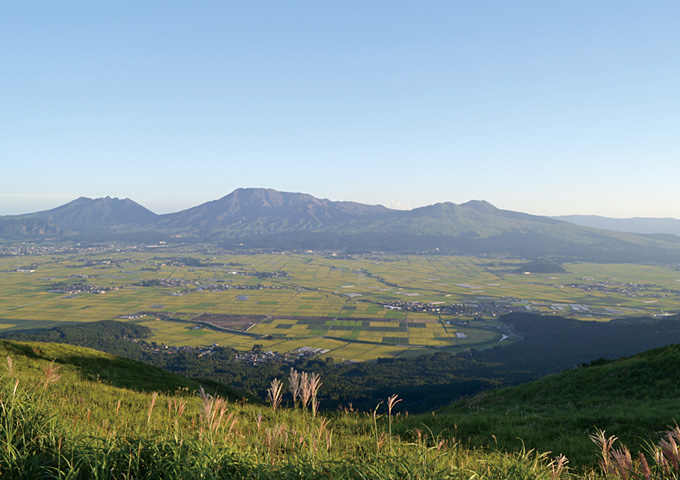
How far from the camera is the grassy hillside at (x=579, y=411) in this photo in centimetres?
1159

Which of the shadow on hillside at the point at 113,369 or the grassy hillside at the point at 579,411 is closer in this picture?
the grassy hillside at the point at 579,411

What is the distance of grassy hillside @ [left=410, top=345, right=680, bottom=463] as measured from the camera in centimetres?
1159

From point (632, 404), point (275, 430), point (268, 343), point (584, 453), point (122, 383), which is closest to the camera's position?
point (275, 430)

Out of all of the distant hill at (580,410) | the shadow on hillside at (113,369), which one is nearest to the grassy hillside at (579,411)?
the distant hill at (580,410)

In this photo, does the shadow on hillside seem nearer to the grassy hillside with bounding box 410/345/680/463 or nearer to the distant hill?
the grassy hillside with bounding box 410/345/680/463

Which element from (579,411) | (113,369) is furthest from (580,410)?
(113,369)

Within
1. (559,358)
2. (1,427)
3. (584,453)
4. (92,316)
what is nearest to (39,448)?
(1,427)

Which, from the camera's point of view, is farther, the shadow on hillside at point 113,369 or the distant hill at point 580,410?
the shadow on hillside at point 113,369

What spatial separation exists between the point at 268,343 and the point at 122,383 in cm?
10795

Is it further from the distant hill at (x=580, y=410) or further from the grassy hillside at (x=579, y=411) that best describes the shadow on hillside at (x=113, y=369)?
the distant hill at (x=580, y=410)

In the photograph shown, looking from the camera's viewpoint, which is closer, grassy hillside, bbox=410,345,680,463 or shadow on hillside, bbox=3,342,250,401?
grassy hillside, bbox=410,345,680,463

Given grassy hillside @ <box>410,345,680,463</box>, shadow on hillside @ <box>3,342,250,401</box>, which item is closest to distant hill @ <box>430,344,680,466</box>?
grassy hillside @ <box>410,345,680,463</box>

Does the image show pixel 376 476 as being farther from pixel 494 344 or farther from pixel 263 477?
pixel 494 344

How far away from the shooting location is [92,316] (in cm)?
15512
